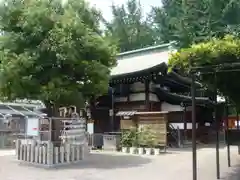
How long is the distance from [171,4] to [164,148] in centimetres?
2717

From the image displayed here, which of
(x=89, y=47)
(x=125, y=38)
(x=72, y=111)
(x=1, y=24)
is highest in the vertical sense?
(x=125, y=38)

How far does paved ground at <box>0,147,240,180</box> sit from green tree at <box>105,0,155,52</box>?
33399 millimetres

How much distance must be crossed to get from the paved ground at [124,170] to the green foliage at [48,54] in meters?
2.33

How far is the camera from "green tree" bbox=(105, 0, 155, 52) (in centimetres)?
4519

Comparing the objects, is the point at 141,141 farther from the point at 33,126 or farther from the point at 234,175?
the point at 234,175

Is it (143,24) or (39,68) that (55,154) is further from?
(143,24)

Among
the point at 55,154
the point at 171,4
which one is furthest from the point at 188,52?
the point at 171,4

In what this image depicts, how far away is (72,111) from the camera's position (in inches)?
599

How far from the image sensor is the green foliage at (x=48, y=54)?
34.7 ft

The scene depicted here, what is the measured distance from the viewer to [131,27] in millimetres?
47188

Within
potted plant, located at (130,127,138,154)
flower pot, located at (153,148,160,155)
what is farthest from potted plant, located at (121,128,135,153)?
flower pot, located at (153,148,160,155)

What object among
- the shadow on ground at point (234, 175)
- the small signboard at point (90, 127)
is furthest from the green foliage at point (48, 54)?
the small signboard at point (90, 127)

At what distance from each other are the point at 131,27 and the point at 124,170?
129 ft

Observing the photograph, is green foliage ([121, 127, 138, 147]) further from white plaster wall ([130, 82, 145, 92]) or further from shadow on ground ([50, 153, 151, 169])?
white plaster wall ([130, 82, 145, 92])
